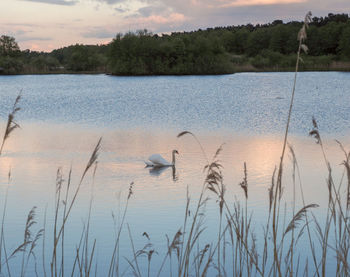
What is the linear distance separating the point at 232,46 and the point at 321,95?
6917cm

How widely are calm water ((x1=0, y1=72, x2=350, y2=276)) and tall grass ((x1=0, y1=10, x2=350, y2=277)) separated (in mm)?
154

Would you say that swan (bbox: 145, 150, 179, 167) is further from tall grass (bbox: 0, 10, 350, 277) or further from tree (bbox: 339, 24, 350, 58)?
tree (bbox: 339, 24, 350, 58)

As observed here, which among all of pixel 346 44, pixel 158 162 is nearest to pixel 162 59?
pixel 346 44

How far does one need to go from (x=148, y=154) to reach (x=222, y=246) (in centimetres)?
560

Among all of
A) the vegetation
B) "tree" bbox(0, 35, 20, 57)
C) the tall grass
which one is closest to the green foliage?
the vegetation

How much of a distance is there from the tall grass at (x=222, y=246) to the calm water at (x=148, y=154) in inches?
6.1

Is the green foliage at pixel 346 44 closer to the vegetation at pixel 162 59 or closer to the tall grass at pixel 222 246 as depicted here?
the vegetation at pixel 162 59

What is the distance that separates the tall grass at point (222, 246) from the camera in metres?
2.34

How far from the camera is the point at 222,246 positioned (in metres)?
4.94

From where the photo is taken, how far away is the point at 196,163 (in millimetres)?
9117

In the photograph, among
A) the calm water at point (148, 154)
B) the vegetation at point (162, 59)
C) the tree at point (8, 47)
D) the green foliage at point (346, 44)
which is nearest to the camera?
the calm water at point (148, 154)

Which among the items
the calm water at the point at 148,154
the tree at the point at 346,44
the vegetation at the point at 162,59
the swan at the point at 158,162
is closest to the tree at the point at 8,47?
the vegetation at the point at 162,59

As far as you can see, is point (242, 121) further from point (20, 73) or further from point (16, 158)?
point (20, 73)

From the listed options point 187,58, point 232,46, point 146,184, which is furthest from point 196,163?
point 232,46
